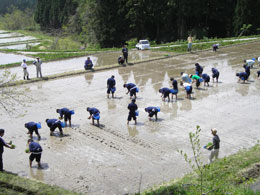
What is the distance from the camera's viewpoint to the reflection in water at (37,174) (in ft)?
37.2

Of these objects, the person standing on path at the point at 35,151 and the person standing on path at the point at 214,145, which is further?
the person standing on path at the point at 35,151

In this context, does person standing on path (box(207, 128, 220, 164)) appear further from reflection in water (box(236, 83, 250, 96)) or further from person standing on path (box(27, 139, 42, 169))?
reflection in water (box(236, 83, 250, 96))

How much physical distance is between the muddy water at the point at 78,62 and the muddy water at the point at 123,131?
153 inches

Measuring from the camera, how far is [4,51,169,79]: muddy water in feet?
91.3

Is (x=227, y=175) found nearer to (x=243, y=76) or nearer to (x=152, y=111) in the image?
(x=152, y=111)

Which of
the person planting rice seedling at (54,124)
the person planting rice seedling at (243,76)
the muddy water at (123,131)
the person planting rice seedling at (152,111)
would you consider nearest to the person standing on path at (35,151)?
the muddy water at (123,131)

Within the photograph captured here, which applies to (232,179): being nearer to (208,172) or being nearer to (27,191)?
(208,172)

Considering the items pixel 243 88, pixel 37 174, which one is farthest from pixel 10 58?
pixel 37 174

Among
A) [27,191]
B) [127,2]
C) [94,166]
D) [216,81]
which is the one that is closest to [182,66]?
[216,81]

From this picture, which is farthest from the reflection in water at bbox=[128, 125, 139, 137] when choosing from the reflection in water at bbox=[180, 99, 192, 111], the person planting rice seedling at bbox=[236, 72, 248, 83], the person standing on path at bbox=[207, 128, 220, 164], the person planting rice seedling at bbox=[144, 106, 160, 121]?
the person planting rice seedling at bbox=[236, 72, 248, 83]

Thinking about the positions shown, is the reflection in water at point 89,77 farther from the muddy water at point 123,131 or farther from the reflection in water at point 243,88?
the reflection in water at point 243,88

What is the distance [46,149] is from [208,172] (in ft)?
21.6

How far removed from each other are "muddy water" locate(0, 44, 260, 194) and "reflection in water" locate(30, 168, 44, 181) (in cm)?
3

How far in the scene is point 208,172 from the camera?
979 cm
